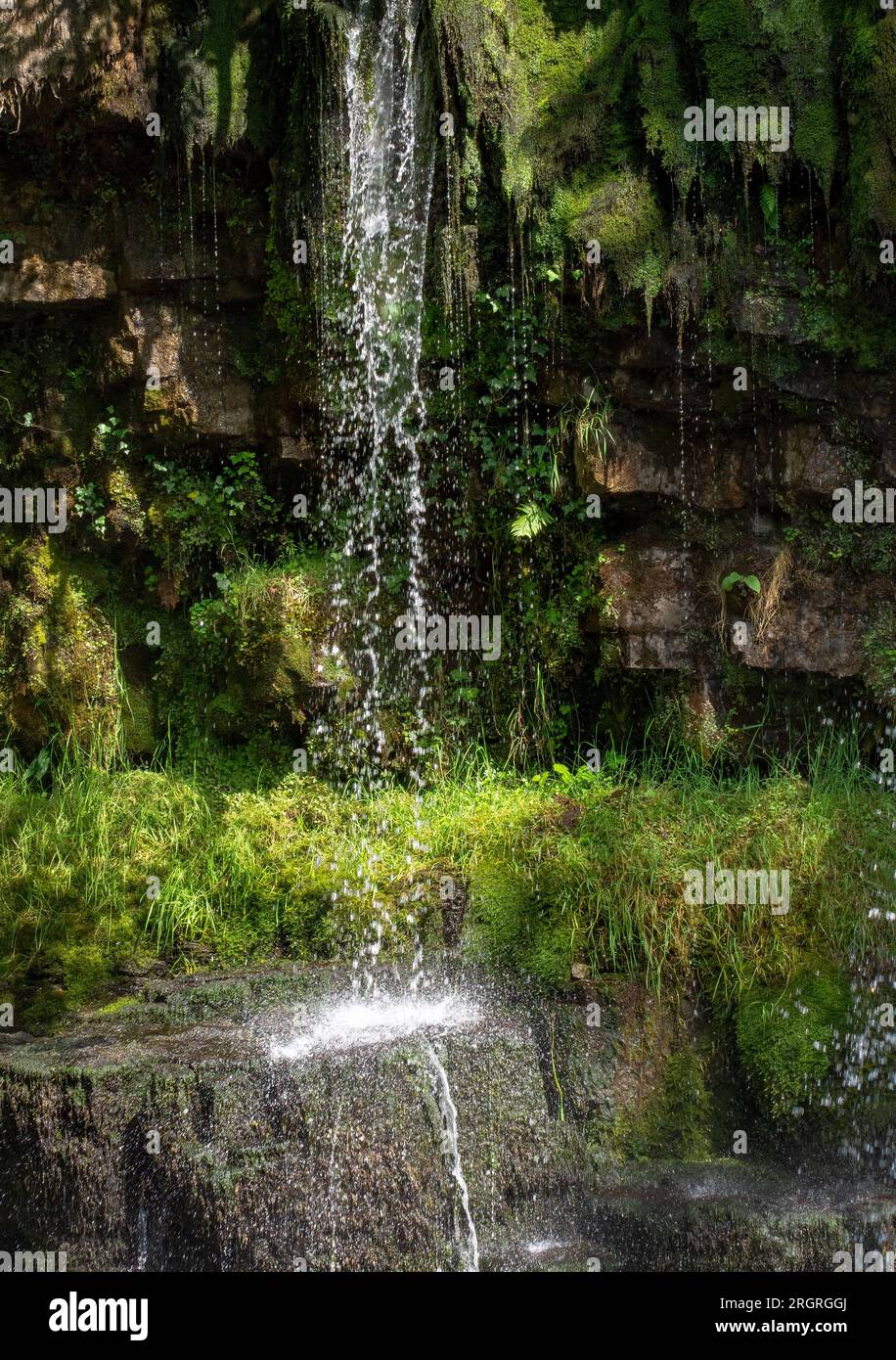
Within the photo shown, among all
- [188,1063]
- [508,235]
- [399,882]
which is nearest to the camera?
[188,1063]

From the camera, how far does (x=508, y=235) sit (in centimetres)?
700

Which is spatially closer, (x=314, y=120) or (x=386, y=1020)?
(x=386, y=1020)

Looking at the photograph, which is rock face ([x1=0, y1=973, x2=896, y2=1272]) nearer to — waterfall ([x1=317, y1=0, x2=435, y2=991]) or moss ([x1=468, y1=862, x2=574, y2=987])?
moss ([x1=468, y1=862, x2=574, y2=987])

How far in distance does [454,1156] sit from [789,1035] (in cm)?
167

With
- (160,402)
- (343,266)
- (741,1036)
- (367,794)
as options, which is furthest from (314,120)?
(741,1036)

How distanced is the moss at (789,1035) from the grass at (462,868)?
0.32 ft

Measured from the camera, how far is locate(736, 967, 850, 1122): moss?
5.42 metres

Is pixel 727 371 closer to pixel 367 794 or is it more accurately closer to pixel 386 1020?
pixel 367 794

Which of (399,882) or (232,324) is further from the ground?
(232,324)

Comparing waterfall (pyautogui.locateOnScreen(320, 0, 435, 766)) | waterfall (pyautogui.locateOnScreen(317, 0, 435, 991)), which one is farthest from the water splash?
waterfall (pyautogui.locateOnScreen(320, 0, 435, 766))

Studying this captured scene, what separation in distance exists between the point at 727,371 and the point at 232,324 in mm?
3100

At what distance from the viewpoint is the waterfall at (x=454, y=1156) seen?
4832 mm

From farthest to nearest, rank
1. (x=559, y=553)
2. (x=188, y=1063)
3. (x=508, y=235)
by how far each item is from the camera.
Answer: (x=559, y=553), (x=508, y=235), (x=188, y=1063)

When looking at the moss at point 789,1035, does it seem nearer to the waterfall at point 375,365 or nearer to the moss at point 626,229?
the waterfall at point 375,365
